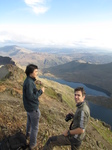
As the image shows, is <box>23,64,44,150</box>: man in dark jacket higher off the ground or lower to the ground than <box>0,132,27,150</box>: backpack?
higher

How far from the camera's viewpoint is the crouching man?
22.0 ft

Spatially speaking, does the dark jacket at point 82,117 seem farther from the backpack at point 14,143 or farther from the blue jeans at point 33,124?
the backpack at point 14,143

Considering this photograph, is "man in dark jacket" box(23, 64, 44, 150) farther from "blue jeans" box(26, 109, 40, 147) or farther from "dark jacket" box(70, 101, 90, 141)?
"dark jacket" box(70, 101, 90, 141)

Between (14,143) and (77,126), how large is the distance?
4.01 metres

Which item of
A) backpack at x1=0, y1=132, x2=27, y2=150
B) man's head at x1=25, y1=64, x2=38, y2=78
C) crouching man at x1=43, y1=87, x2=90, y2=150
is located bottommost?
backpack at x1=0, y1=132, x2=27, y2=150

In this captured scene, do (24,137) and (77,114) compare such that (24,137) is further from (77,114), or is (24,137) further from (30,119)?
(77,114)

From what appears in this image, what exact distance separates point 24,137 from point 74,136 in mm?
3801

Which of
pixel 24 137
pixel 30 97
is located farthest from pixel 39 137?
pixel 30 97

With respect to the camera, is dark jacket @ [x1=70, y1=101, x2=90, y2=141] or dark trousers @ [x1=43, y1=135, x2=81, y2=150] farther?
dark trousers @ [x1=43, y1=135, x2=81, y2=150]

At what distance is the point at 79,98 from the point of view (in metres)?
6.95

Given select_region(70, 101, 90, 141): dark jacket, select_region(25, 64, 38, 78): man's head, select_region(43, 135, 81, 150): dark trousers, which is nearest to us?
select_region(70, 101, 90, 141): dark jacket

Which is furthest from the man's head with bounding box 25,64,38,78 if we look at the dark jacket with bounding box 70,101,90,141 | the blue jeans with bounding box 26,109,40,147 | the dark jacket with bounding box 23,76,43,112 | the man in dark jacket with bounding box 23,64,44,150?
the dark jacket with bounding box 70,101,90,141

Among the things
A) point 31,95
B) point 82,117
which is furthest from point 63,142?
point 31,95

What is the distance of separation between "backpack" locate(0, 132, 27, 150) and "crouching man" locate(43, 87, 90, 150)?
198cm
